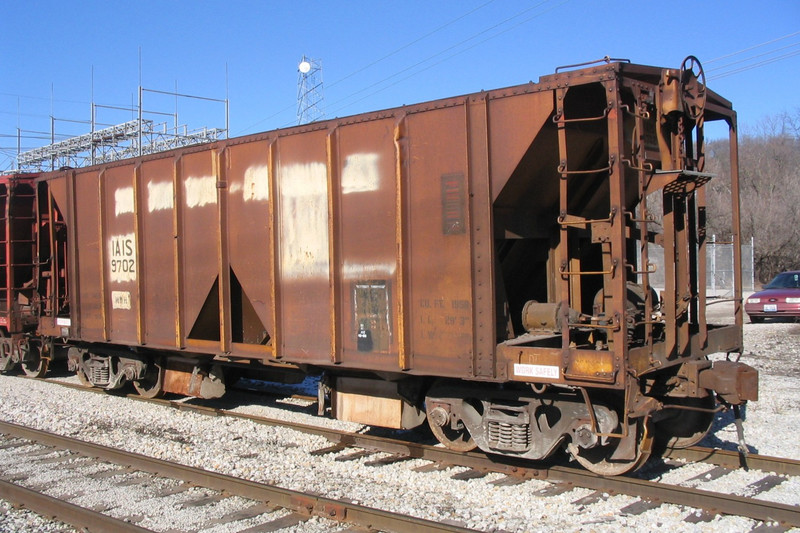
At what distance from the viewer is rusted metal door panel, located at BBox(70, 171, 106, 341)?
417 inches

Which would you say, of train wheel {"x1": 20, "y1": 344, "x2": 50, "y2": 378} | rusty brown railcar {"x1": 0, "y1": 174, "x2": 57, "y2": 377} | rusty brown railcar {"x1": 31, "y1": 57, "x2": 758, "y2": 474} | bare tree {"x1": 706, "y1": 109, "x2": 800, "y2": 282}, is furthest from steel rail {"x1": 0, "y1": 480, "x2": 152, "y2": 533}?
bare tree {"x1": 706, "y1": 109, "x2": 800, "y2": 282}

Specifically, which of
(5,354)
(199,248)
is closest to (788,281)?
(199,248)

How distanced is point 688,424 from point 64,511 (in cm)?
612

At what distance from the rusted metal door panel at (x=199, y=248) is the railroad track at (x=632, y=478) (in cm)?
219

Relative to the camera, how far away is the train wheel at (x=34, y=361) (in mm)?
13031

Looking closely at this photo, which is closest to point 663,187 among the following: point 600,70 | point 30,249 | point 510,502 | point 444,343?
point 600,70

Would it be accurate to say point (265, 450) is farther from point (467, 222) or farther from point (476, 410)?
point (467, 222)

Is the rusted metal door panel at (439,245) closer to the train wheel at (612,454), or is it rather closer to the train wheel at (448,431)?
the train wheel at (448,431)

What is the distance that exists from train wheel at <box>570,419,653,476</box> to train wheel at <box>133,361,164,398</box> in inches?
271

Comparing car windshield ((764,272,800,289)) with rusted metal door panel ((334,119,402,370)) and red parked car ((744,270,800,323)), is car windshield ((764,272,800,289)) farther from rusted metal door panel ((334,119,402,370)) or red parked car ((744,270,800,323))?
rusted metal door panel ((334,119,402,370))

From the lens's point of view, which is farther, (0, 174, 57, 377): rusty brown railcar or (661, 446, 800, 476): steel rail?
(0, 174, 57, 377): rusty brown railcar

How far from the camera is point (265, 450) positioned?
308 inches

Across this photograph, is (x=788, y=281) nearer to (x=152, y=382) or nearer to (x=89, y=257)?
(x=152, y=382)

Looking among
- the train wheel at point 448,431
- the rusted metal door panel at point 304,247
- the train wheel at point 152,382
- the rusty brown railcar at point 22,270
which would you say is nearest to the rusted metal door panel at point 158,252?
the train wheel at point 152,382
